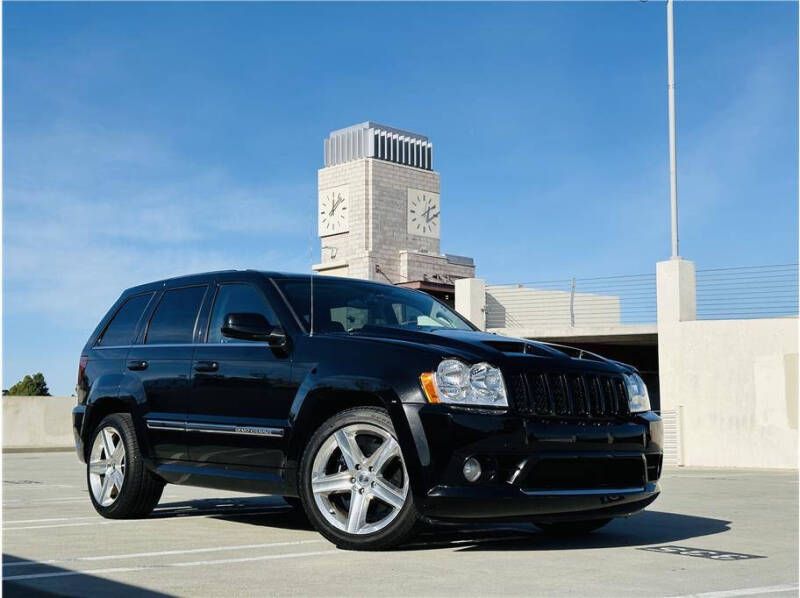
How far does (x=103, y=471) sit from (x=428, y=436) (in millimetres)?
3656

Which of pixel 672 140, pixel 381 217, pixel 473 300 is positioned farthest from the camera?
pixel 381 217

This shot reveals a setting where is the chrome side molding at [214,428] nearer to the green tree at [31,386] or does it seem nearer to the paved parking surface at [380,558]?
the paved parking surface at [380,558]

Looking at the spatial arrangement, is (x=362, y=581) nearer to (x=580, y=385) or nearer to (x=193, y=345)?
(x=580, y=385)

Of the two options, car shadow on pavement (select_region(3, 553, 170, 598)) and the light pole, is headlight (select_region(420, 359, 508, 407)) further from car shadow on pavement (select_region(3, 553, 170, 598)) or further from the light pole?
the light pole

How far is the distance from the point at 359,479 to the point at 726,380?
62.4 ft

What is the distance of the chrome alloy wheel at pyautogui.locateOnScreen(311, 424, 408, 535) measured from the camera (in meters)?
6.46

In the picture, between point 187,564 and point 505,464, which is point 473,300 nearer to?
point 505,464

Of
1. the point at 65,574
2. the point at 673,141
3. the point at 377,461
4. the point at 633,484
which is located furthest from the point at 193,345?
the point at 673,141

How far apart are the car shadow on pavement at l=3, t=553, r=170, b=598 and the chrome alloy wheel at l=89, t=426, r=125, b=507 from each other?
2758mm

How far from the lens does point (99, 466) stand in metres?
8.88

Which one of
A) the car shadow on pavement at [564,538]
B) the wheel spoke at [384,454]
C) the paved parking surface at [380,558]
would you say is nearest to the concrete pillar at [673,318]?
the paved parking surface at [380,558]

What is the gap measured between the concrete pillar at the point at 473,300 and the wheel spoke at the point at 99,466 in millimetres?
23591

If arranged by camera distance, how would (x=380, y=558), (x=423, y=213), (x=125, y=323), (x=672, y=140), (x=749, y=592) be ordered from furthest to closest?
(x=423, y=213)
(x=672, y=140)
(x=125, y=323)
(x=380, y=558)
(x=749, y=592)

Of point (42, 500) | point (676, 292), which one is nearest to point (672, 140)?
point (676, 292)
